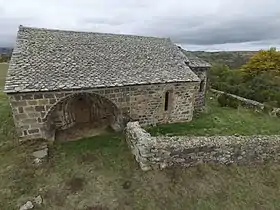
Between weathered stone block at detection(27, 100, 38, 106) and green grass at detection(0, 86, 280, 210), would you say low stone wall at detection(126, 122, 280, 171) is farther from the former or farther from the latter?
weathered stone block at detection(27, 100, 38, 106)

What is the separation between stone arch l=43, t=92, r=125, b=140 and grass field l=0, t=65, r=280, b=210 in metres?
1.74

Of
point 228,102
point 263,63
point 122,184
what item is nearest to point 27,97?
point 122,184

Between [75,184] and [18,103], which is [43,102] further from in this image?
[75,184]

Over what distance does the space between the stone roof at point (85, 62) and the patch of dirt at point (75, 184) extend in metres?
4.01

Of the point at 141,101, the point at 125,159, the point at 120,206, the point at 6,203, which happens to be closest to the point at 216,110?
the point at 141,101

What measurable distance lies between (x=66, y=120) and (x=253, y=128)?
10.7 meters

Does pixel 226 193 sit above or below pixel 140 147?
below

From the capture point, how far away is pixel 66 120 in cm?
1225

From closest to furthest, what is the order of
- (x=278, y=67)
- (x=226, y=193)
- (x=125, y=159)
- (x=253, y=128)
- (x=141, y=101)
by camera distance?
(x=226, y=193)
(x=125, y=159)
(x=141, y=101)
(x=253, y=128)
(x=278, y=67)

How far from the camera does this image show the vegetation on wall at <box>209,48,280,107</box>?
74.6ft

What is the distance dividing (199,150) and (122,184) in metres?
3.03

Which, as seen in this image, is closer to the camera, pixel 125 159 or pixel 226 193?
pixel 226 193

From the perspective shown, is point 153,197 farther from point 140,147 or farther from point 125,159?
point 125,159

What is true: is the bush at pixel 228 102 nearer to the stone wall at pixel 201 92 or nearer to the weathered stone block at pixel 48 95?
the stone wall at pixel 201 92
